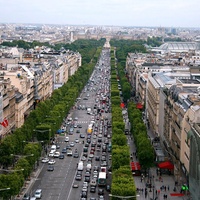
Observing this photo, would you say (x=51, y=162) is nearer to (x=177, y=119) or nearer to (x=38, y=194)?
(x=38, y=194)

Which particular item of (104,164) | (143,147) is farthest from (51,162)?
(143,147)

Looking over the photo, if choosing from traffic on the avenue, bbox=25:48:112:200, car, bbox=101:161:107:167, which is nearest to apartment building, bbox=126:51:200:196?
traffic on the avenue, bbox=25:48:112:200

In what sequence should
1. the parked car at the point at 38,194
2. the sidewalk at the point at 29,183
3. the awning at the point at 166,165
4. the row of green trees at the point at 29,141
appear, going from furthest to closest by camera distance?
→ the awning at the point at 166,165 < the sidewalk at the point at 29,183 < the parked car at the point at 38,194 < the row of green trees at the point at 29,141

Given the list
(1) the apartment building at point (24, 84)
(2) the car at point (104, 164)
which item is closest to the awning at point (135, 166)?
(2) the car at point (104, 164)

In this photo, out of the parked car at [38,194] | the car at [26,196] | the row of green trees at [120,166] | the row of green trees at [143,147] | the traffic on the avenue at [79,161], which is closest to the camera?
the row of green trees at [120,166]

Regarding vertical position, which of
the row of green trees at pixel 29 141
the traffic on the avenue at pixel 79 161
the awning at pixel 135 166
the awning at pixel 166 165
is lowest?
the traffic on the avenue at pixel 79 161

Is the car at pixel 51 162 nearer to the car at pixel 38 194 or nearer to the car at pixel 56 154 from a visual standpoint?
the car at pixel 56 154

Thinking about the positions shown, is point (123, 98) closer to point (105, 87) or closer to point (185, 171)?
point (105, 87)
